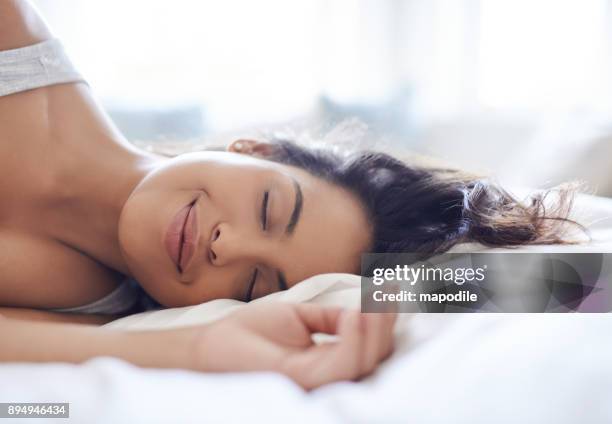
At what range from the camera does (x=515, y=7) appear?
249cm

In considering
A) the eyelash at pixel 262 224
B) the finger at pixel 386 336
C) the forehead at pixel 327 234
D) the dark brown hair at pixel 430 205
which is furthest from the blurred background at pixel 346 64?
the finger at pixel 386 336

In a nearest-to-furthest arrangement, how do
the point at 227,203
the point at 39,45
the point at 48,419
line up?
1. the point at 48,419
2. the point at 227,203
3. the point at 39,45

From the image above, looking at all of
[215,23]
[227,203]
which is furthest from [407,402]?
[215,23]

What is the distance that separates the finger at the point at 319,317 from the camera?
1.88ft

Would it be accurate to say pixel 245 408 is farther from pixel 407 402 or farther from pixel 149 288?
pixel 149 288

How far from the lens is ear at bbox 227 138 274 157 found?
1072 mm

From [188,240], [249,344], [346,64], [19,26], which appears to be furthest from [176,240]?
[346,64]

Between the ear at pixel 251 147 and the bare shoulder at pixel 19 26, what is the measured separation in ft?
1.27

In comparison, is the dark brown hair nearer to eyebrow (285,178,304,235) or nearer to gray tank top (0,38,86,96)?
eyebrow (285,178,304,235)

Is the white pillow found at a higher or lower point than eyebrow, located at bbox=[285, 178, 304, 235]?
lower

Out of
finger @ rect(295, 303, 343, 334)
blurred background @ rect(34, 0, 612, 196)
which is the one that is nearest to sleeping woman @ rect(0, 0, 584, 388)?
finger @ rect(295, 303, 343, 334)

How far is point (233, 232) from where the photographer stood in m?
0.78

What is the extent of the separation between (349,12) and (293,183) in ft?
6.47

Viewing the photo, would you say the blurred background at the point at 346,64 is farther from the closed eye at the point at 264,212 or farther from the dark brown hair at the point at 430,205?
the closed eye at the point at 264,212
